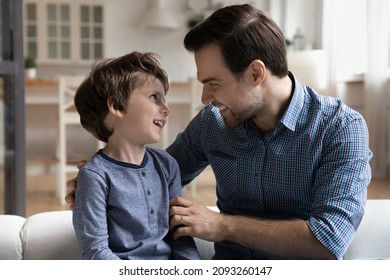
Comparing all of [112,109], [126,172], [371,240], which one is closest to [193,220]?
[126,172]

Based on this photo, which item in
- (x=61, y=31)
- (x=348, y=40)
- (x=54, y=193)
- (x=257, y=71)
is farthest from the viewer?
(x=61, y=31)

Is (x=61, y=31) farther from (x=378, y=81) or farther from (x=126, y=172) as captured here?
(x=126, y=172)

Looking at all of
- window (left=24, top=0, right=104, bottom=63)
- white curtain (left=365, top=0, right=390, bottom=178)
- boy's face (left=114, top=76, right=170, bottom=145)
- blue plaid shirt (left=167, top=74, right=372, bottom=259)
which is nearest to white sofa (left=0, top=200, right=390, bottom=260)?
blue plaid shirt (left=167, top=74, right=372, bottom=259)

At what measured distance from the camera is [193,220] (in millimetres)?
1174

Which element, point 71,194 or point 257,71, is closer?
point 71,194

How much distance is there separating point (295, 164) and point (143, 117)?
1.14 ft

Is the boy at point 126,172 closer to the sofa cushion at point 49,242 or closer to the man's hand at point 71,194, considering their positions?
the man's hand at point 71,194

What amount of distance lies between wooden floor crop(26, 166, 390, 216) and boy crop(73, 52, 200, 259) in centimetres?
236

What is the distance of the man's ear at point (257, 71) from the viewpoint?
1.29 m

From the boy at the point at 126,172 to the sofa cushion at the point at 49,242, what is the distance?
0.26 meters

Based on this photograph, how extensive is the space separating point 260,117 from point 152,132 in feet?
0.91

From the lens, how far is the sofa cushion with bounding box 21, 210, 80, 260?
1.36m

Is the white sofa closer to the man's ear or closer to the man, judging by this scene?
the man

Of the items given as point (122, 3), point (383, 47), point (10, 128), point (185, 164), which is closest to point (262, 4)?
point (122, 3)
